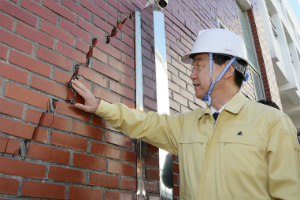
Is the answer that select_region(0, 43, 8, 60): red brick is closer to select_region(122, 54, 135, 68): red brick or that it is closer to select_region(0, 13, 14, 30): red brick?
select_region(0, 13, 14, 30): red brick

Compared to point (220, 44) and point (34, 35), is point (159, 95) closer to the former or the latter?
point (220, 44)

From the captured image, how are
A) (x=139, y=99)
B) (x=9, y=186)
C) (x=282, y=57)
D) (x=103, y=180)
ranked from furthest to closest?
(x=282, y=57), (x=139, y=99), (x=103, y=180), (x=9, y=186)

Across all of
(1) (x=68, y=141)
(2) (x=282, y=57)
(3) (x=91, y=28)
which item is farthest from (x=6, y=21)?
(2) (x=282, y=57)

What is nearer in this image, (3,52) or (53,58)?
(3,52)

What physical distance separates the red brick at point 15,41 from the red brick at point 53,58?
0.06 meters

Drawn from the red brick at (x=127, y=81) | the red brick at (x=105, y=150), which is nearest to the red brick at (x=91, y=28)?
the red brick at (x=127, y=81)

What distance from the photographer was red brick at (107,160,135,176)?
5.70ft

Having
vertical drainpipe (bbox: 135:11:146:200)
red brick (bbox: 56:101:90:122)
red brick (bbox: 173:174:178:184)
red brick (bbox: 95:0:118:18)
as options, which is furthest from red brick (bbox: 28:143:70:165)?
red brick (bbox: 95:0:118:18)

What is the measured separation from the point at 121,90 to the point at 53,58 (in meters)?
0.56

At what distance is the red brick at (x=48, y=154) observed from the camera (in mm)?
1380

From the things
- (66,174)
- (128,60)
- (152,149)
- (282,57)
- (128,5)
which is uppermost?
(282,57)

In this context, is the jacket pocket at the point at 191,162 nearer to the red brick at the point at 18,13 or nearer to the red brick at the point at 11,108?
the red brick at the point at 11,108

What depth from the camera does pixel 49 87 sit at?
1.55 meters

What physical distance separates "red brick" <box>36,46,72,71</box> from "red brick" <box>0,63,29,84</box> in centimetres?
16
